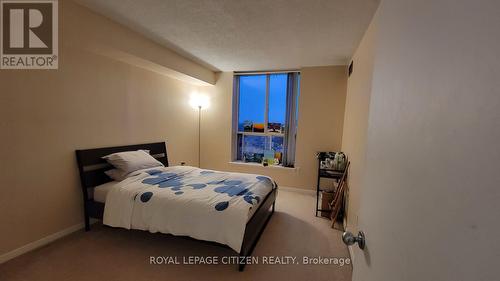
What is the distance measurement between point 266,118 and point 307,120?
2.98 ft

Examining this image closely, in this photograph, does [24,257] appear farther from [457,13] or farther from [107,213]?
[457,13]

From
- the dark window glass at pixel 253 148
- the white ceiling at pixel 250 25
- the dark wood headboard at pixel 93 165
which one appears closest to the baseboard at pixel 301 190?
the dark window glass at pixel 253 148

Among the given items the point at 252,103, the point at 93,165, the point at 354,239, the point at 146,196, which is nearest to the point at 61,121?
the point at 93,165

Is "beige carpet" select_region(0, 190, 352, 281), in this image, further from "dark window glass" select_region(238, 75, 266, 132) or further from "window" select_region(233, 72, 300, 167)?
"dark window glass" select_region(238, 75, 266, 132)

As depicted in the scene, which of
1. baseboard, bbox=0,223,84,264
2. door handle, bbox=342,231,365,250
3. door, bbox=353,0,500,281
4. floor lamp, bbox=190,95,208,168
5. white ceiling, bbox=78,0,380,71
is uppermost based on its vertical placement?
white ceiling, bbox=78,0,380,71

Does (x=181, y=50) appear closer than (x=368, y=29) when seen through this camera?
No

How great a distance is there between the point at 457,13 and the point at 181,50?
354cm

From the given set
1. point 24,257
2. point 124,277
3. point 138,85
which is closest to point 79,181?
point 24,257

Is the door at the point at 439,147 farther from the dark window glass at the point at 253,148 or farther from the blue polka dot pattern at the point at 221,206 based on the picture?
the dark window glass at the point at 253,148

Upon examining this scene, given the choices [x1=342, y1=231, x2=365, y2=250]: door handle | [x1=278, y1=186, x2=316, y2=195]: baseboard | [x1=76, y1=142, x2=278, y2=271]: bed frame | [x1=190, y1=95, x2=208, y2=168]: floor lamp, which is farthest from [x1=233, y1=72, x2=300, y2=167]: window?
[x1=342, y1=231, x2=365, y2=250]: door handle

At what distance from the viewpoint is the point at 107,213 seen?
2.39 meters

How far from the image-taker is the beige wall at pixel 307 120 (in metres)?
4.07
